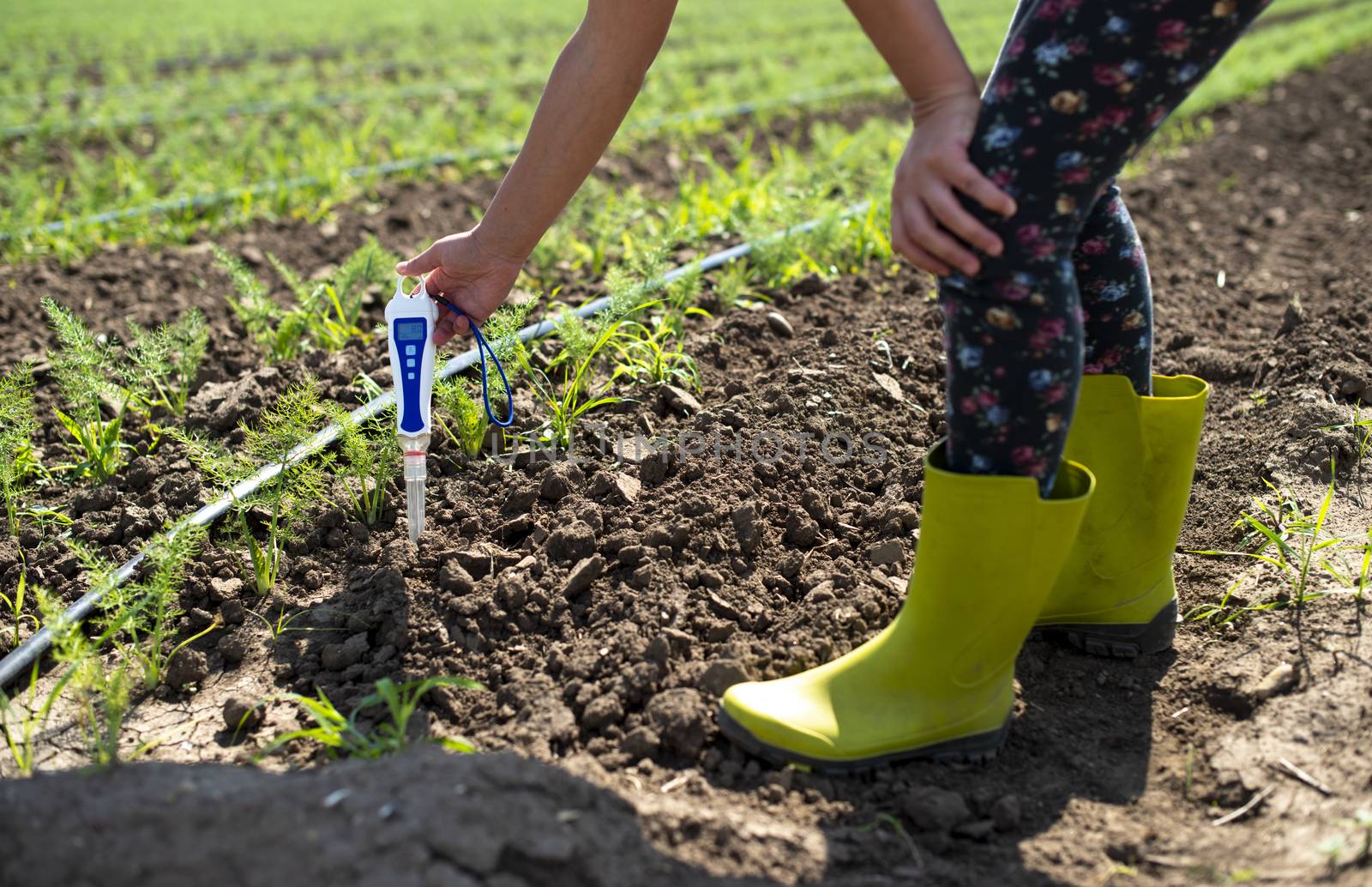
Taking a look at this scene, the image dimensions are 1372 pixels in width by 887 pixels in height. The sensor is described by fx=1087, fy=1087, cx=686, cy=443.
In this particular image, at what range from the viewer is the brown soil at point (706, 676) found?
1.41 meters

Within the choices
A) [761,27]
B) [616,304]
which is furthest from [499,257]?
[761,27]

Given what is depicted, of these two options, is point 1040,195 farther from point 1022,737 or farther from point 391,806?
point 391,806

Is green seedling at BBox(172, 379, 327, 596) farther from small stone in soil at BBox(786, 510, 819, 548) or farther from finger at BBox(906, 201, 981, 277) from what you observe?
finger at BBox(906, 201, 981, 277)

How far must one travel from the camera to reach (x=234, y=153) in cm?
555

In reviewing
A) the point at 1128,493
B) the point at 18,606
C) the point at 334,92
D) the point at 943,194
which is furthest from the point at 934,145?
the point at 334,92

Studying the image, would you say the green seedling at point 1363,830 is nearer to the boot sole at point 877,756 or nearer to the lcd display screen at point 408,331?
the boot sole at point 877,756

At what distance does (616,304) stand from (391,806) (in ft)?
5.13

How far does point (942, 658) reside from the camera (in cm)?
168

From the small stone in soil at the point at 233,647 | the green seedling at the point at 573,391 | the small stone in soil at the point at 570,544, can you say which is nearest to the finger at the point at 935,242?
the small stone in soil at the point at 570,544

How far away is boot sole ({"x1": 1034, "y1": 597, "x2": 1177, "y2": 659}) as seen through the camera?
2010mm

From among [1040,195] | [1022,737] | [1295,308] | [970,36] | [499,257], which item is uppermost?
[970,36]

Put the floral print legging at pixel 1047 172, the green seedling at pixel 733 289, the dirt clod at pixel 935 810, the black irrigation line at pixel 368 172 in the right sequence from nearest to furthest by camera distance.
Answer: the floral print legging at pixel 1047 172 < the dirt clod at pixel 935 810 < the green seedling at pixel 733 289 < the black irrigation line at pixel 368 172

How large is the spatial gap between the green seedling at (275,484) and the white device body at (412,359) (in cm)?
26

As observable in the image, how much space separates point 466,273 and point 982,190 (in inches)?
41.9
